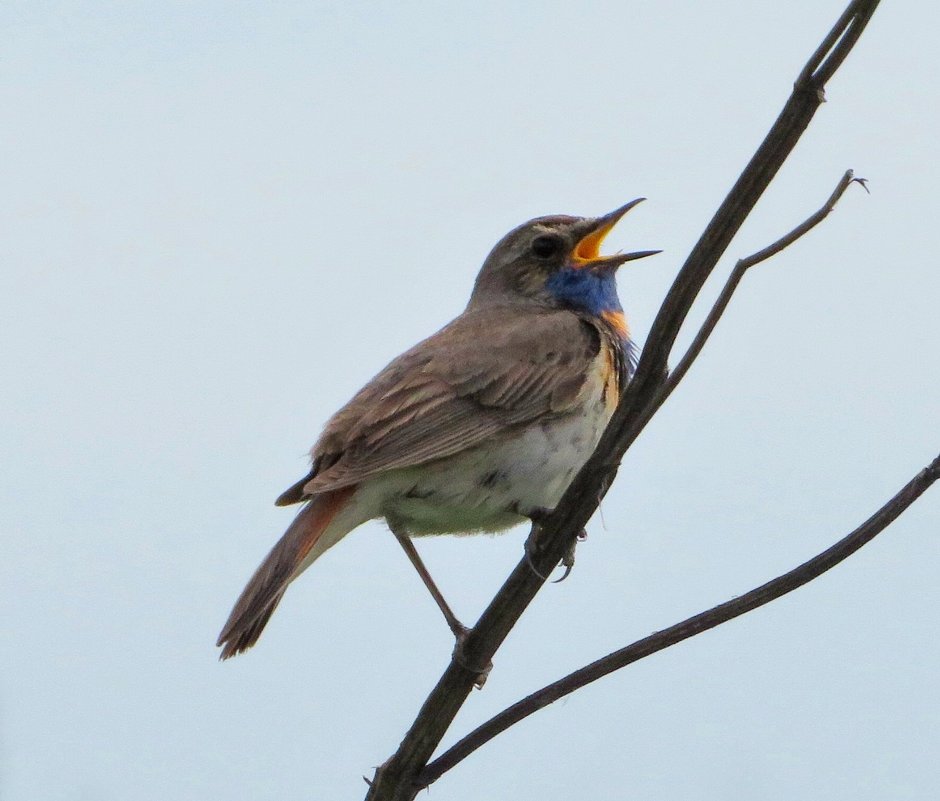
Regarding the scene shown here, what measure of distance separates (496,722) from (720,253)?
133cm

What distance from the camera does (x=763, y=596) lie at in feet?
11.3

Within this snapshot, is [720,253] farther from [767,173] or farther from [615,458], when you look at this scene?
[615,458]

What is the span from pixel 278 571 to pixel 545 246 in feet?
9.05

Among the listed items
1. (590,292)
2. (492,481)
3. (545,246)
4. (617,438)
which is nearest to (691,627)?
(617,438)

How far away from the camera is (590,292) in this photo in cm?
726

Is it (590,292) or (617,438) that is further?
(590,292)

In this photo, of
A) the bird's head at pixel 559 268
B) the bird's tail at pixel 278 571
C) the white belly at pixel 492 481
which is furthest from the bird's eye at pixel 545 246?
the bird's tail at pixel 278 571

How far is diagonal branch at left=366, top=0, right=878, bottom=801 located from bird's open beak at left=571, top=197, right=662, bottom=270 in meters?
3.13

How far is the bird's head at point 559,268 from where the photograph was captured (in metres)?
7.22

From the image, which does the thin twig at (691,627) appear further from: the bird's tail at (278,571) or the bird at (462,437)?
the bird at (462,437)

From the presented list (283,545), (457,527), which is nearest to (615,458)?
(283,545)

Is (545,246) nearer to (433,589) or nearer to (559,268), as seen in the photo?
(559,268)

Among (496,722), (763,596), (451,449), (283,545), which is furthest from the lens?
(451,449)

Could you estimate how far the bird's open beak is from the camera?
278 inches
